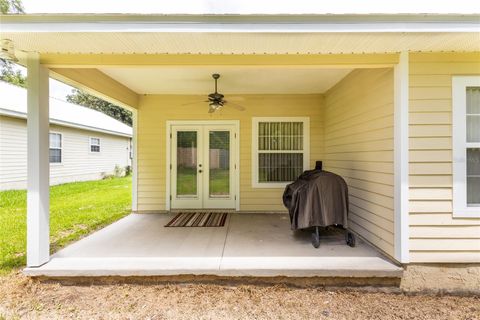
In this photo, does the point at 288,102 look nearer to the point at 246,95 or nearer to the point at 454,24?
the point at 246,95

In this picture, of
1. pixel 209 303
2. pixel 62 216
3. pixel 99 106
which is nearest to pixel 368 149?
pixel 209 303

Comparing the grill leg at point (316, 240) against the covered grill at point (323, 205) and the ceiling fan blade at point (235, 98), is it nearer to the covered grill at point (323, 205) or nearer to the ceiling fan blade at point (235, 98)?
the covered grill at point (323, 205)

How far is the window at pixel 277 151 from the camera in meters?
5.51

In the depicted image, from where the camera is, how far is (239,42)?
2457 mm

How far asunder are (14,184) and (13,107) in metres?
2.36

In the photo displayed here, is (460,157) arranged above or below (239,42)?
below

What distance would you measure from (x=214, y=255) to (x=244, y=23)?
251 centimetres

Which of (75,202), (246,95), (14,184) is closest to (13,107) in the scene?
(14,184)

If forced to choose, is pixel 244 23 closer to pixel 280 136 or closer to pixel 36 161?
pixel 36 161

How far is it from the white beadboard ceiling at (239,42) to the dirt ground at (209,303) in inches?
97.5

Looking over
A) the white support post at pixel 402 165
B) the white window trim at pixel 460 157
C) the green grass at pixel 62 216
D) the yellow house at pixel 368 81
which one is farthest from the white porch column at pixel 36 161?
the white window trim at pixel 460 157

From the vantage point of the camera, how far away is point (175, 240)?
366 centimetres

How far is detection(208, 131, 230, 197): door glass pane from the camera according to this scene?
5625 mm
